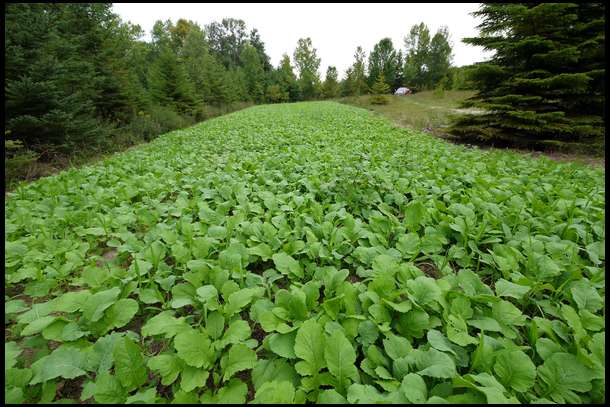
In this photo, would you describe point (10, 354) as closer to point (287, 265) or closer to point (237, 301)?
point (237, 301)

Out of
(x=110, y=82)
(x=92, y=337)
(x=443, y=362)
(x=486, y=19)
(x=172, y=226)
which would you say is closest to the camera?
(x=443, y=362)

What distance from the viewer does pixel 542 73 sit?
7590mm

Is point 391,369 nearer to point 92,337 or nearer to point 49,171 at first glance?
point 92,337

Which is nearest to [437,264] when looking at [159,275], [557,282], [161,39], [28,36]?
[557,282]

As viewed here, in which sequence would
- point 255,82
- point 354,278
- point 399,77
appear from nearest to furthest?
1. point 354,278
2. point 255,82
3. point 399,77

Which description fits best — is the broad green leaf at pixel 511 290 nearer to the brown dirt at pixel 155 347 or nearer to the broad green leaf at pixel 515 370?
the broad green leaf at pixel 515 370

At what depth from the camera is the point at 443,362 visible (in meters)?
1.24

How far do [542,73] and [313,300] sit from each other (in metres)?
9.92

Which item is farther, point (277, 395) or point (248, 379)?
point (248, 379)

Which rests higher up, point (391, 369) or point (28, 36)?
point (28, 36)

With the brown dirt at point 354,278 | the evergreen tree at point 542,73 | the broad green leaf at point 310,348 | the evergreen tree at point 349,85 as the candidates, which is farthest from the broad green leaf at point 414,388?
the evergreen tree at point 349,85

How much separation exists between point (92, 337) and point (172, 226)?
137cm

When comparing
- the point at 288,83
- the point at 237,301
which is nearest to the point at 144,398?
the point at 237,301

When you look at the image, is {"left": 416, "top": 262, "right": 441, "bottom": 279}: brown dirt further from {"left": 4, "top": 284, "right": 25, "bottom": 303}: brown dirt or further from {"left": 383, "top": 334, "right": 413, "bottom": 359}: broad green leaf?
{"left": 4, "top": 284, "right": 25, "bottom": 303}: brown dirt
